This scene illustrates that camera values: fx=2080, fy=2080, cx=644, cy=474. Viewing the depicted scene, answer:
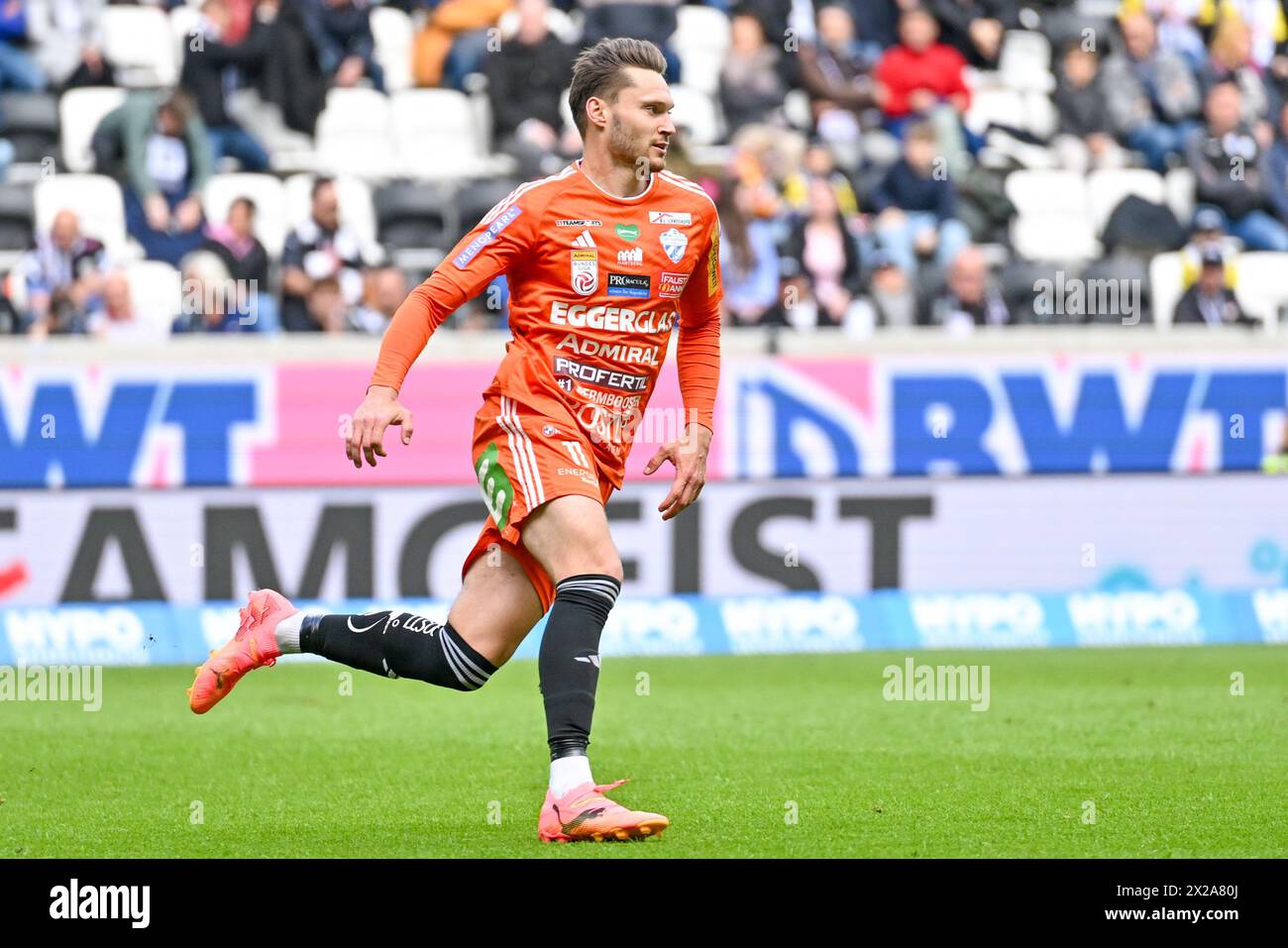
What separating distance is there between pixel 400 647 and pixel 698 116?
464 inches

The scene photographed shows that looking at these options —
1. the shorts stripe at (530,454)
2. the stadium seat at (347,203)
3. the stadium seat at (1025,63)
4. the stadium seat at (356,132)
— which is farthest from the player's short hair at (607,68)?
the stadium seat at (1025,63)

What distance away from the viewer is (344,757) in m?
8.50

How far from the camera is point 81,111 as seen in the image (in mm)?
16859

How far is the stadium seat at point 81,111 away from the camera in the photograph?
16.8 m

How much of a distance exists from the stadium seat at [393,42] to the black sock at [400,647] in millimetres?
11669

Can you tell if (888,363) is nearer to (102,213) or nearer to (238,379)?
(238,379)

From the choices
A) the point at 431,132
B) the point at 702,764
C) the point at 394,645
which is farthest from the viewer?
the point at 431,132

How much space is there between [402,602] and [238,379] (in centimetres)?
184

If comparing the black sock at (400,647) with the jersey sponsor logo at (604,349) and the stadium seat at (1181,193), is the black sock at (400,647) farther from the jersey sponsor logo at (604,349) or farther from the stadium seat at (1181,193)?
the stadium seat at (1181,193)

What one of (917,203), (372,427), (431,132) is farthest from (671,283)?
(431,132)

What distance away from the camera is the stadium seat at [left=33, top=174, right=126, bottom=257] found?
1588 centimetres

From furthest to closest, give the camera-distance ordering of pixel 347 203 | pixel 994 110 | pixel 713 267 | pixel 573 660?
pixel 994 110 < pixel 347 203 < pixel 713 267 < pixel 573 660

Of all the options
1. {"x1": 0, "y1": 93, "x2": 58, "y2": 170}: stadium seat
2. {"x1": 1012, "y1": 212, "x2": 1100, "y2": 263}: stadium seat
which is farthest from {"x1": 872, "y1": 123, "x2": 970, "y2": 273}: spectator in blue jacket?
{"x1": 0, "y1": 93, "x2": 58, "y2": 170}: stadium seat
